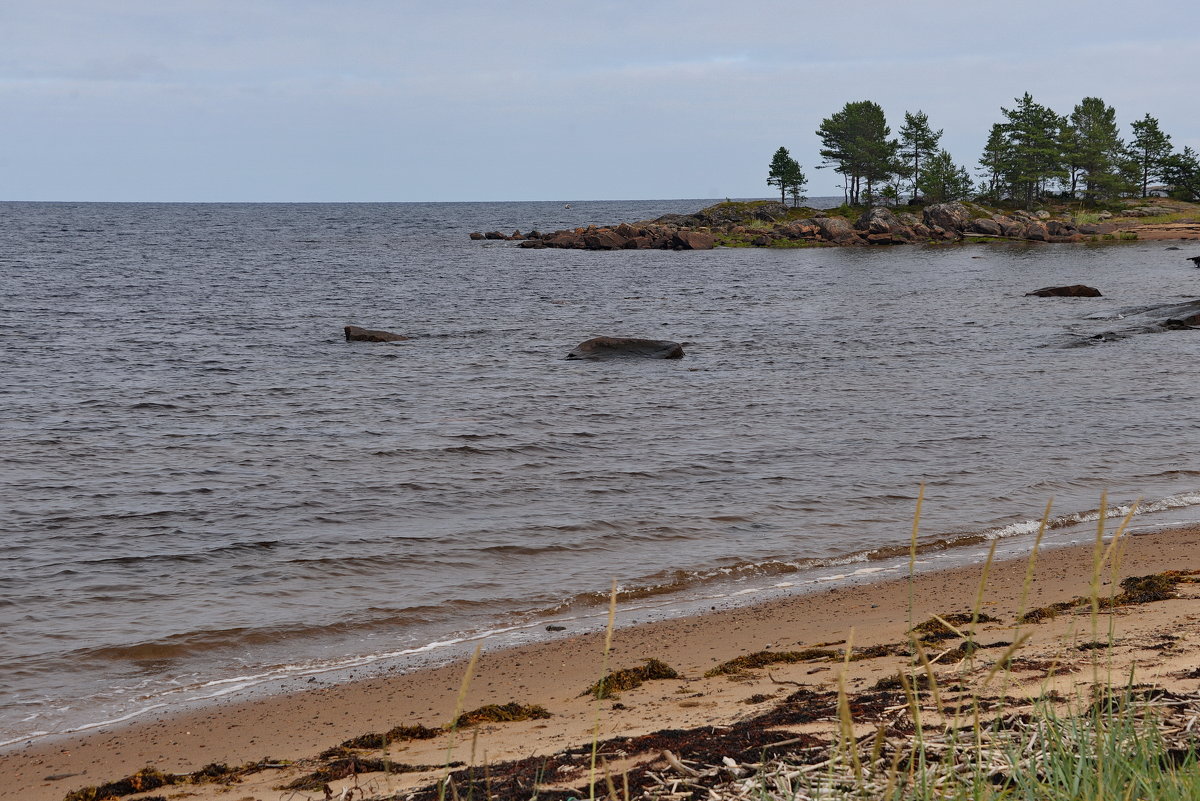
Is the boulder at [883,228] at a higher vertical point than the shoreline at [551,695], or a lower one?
higher

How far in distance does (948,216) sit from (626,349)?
65.5m

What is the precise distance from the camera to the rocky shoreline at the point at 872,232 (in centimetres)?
7975

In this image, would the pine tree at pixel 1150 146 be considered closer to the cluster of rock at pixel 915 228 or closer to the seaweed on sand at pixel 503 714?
the cluster of rock at pixel 915 228

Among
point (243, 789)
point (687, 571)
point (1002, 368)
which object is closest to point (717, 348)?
point (1002, 368)

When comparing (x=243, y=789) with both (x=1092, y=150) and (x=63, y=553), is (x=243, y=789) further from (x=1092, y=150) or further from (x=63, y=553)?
(x=1092, y=150)

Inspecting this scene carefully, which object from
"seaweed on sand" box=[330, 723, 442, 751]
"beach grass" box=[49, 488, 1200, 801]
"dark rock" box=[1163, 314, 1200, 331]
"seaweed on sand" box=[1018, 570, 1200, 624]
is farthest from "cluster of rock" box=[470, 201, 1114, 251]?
"beach grass" box=[49, 488, 1200, 801]

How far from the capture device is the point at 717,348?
95.5 feet

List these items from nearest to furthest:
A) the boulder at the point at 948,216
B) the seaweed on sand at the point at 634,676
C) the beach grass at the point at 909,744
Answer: the beach grass at the point at 909,744, the seaweed on sand at the point at 634,676, the boulder at the point at 948,216

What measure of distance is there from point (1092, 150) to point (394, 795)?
100476 mm

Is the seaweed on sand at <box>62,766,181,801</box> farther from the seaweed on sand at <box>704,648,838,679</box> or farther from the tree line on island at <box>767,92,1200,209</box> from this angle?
the tree line on island at <box>767,92,1200,209</box>

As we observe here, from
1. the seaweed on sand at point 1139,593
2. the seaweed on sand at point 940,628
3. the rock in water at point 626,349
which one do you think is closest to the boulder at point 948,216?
the rock in water at point 626,349

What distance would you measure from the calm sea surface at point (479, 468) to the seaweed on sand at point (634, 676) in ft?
5.67

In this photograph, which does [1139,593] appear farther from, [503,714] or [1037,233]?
[1037,233]

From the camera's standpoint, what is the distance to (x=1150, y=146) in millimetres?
96125
